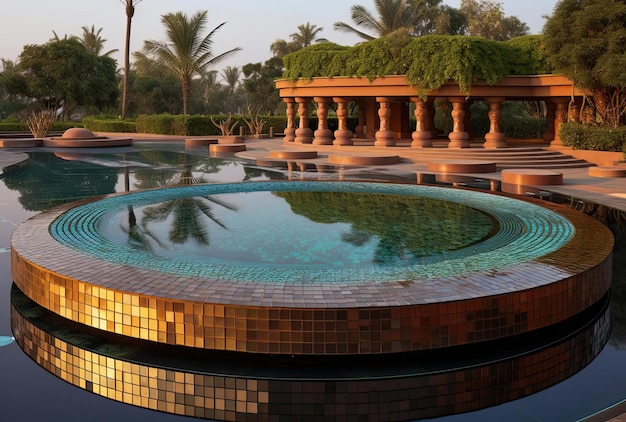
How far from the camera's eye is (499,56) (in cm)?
2297

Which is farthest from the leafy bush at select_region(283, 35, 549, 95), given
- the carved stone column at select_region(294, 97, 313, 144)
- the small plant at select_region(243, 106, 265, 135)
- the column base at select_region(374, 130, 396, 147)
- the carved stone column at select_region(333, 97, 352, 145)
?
the small plant at select_region(243, 106, 265, 135)

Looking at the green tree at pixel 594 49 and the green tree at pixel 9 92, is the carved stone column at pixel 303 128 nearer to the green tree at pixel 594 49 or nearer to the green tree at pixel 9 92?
the green tree at pixel 594 49

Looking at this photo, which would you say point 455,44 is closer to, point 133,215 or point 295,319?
point 133,215

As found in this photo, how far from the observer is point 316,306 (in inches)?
192

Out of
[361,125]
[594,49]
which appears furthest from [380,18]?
[594,49]

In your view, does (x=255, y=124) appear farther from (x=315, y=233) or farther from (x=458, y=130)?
(x=315, y=233)

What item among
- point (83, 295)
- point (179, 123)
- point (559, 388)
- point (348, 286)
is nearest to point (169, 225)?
point (83, 295)

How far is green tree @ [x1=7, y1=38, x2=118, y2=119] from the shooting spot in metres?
44.0

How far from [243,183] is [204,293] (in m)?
8.67

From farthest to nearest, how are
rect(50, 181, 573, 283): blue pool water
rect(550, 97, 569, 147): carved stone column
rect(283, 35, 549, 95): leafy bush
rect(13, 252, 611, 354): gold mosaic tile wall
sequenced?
1. rect(550, 97, 569, 147): carved stone column
2. rect(283, 35, 549, 95): leafy bush
3. rect(50, 181, 573, 283): blue pool water
4. rect(13, 252, 611, 354): gold mosaic tile wall

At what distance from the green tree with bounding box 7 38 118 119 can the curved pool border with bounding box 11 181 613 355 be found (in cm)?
4163

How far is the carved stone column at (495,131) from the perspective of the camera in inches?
892

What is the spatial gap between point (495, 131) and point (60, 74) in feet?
104

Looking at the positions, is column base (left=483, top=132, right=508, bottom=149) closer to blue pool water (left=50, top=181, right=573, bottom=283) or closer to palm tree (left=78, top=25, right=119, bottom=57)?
blue pool water (left=50, top=181, right=573, bottom=283)
